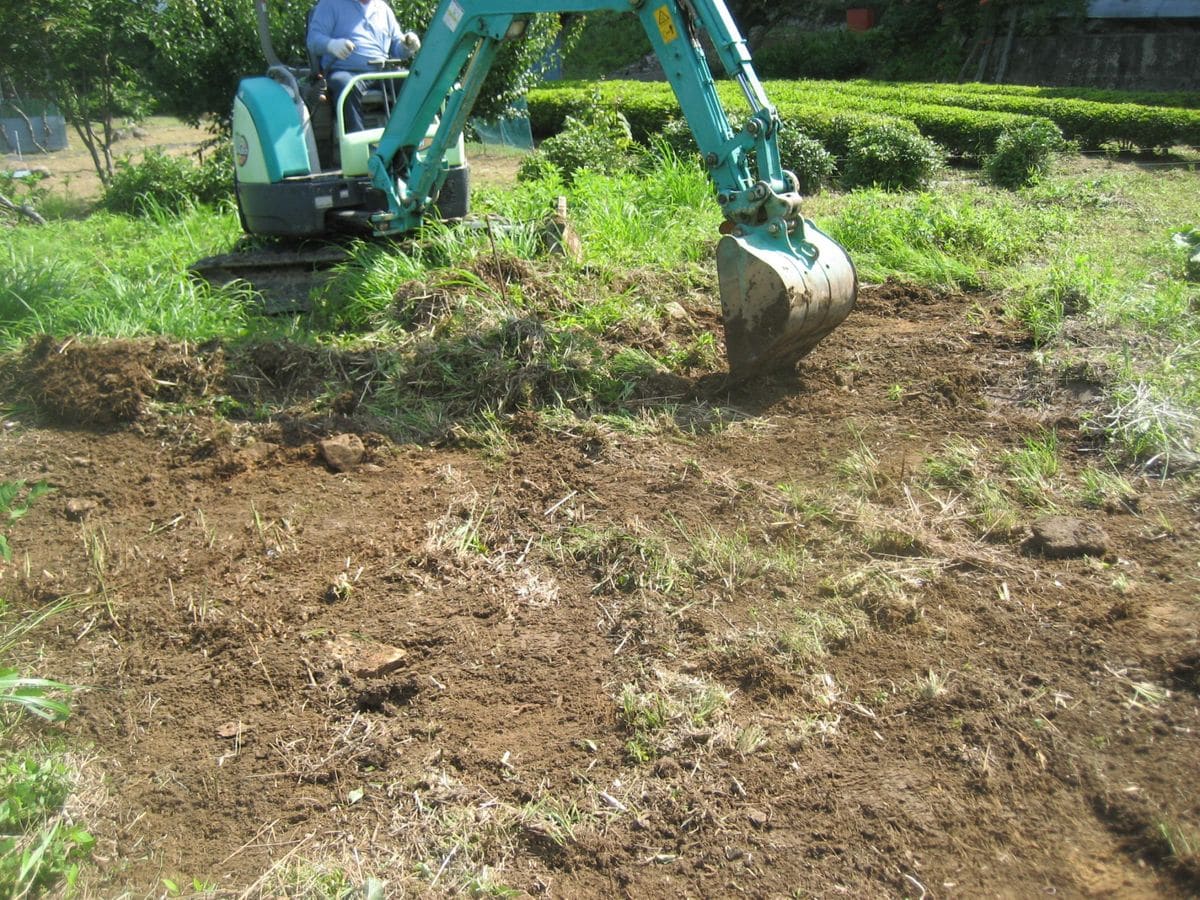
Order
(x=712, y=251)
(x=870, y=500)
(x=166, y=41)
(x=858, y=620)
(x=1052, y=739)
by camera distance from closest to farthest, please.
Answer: (x=1052, y=739), (x=858, y=620), (x=870, y=500), (x=712, y=251), (x=166, y=41)

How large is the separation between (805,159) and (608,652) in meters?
7.66

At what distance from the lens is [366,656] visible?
347 centimetres

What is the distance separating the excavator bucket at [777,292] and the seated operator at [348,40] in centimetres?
321

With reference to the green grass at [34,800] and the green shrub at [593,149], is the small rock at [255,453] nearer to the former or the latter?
the green grass at [34,800]

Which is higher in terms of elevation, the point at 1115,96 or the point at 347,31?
the point at 347,31

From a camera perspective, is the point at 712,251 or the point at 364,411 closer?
the point at 364,411

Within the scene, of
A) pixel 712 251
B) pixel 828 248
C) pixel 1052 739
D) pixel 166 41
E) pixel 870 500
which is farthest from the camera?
pixel 166 41

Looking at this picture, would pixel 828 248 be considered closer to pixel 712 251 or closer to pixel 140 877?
pixel 712 251

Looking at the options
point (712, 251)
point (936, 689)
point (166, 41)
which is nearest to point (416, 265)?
point (712, 251)

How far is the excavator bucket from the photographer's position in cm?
470

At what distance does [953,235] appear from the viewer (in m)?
7.30

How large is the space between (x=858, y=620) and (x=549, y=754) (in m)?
1.20

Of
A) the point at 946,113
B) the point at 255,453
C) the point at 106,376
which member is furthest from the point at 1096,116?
the point at 106,376

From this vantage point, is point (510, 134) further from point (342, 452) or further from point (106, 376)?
point (342, 452)
